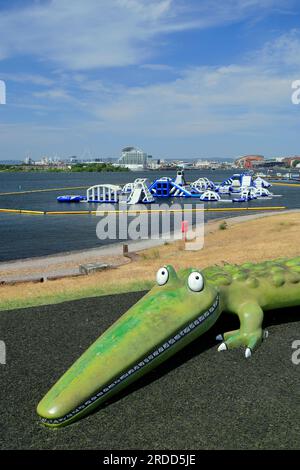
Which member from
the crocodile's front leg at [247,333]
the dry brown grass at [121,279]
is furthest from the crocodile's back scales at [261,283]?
the dry brown grass at [121,279]

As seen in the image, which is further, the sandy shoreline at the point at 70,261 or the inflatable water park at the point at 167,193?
the inflatable water park at the point at 167,193

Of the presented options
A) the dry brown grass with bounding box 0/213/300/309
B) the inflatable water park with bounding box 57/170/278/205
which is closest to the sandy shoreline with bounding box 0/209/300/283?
the dry brown grass with bounding box 0/213/300/309

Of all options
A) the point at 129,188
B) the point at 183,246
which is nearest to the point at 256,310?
the point at 183,246

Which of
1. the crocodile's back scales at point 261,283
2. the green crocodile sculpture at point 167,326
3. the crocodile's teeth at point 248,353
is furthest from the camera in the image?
the crocodile's back scales at point 261,283

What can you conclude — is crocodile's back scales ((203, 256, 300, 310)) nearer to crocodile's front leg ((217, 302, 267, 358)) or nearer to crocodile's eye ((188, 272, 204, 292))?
crocodile's front leg ((217, 302, 267, 358))

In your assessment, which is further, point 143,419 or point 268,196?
point 268,196

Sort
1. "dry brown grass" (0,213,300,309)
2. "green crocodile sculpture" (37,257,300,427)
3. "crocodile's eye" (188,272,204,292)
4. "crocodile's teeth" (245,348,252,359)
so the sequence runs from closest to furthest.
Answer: "green crocodile sculpture" (37,257,300,427) → "crocodile's eye" (188,272,204,292) → "crocodile's teeth" (245,348,252,359) → "dry brown grass" (0,213,300,309)

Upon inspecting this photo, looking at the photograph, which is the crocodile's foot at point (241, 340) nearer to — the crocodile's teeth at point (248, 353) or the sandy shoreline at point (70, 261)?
the crocodile's teeth at point (248, 353)
